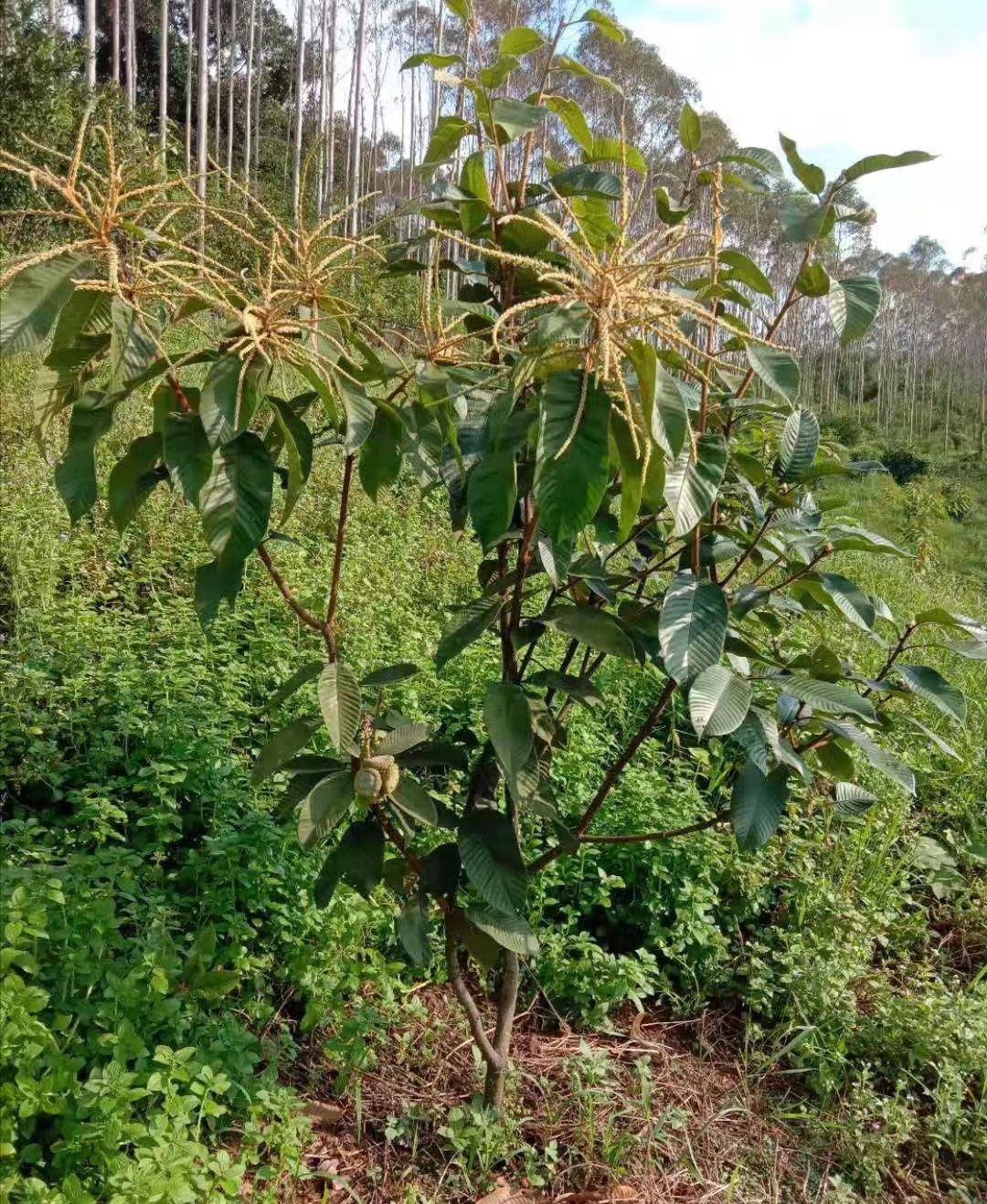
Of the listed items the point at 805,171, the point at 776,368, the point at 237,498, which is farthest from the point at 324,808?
the point at 805,171

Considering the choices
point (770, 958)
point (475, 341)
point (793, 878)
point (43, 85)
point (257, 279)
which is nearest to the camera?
point (257, 279)

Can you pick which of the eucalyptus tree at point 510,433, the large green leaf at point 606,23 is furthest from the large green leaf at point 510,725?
the large green leaf at point 606,23

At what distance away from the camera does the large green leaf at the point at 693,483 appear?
3.51 feet

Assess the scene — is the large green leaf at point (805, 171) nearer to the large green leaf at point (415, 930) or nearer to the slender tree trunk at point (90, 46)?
the large green leaf at point (415, 930)

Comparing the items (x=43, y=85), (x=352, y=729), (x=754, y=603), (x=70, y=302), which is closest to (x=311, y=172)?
(x=70, y=302)

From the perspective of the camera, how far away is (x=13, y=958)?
1.34 meters

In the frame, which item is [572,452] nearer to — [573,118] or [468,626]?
[468,626]

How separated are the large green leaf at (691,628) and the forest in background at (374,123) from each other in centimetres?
51

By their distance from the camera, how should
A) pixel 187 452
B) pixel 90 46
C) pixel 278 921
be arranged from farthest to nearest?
1. pixel 90 46
2. pixel 278 921
3. pixel 187 452

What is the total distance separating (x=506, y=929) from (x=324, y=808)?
1.19 ft

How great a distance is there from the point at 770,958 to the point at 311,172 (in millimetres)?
2105

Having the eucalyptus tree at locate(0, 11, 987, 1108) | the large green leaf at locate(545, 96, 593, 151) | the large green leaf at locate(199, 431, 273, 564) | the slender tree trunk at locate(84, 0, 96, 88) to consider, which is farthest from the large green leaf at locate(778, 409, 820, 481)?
the slender tree trunk at locate(84, 0, 96, 88)

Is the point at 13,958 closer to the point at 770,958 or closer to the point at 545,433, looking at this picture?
the point at 545,433

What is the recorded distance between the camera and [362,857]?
1392 millimetres
